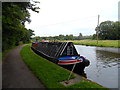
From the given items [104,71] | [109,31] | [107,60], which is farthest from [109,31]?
[104,71]

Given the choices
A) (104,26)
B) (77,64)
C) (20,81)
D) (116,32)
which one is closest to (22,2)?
(20,81)

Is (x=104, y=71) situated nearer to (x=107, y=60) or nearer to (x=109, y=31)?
(x=107, y=60)

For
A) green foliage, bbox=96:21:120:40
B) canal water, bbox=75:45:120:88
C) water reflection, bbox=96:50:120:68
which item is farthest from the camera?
green foliage, bbox=96:21:120:40

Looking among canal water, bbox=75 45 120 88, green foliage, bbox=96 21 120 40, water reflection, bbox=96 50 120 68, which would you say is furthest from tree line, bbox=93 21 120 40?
canal water, bbox=75 45 120 88

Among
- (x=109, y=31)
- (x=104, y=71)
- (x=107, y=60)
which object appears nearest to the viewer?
(x=104, y=71)

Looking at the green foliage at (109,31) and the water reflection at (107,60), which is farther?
the green foliage at (109,31)

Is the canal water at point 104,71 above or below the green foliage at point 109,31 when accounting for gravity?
below

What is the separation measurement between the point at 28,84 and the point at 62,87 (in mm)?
1434

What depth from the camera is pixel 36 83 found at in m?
4.61

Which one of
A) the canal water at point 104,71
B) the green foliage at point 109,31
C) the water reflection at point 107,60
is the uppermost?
the green foliage at point 109,31

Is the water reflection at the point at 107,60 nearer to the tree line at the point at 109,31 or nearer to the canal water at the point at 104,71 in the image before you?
the canal water at the point at 104,71

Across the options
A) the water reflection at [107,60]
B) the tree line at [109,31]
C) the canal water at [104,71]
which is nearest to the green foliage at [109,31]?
the tree line at [109,31]

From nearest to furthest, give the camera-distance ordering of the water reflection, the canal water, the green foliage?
the canal water < the water reflection < the green foliage

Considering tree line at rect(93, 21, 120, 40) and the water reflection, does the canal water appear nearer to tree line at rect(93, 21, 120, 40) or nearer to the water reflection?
the water reflection
